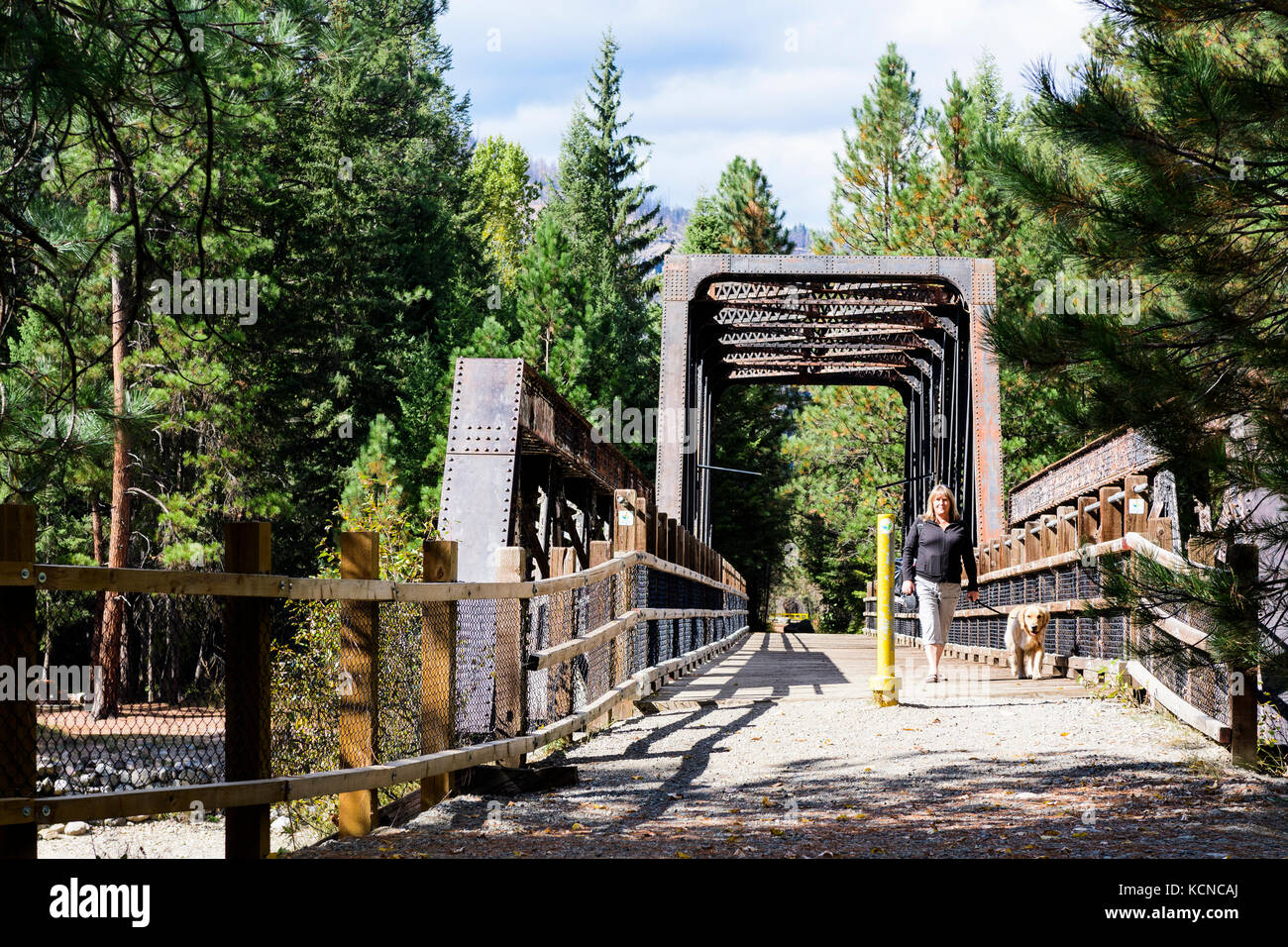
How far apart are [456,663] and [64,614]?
2268 centimetres

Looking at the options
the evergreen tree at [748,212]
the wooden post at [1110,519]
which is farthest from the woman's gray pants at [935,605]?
the evergreen tree at [748,212]

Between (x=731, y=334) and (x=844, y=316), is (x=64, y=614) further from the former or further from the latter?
(x=844, y=316)

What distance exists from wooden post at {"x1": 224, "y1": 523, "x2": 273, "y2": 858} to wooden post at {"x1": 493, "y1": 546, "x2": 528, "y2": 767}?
1929mm

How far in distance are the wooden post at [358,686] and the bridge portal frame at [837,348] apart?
11.3m

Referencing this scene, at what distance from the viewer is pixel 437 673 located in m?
5.68

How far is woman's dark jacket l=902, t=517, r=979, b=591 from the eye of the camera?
10.4 meters

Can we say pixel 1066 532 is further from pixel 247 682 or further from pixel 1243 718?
pixel 247 682

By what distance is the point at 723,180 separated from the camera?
5669 cm

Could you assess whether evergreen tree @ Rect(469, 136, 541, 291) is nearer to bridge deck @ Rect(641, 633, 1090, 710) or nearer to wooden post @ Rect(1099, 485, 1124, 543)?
bridge deck @ Rect(641, 633, 1090, 710)

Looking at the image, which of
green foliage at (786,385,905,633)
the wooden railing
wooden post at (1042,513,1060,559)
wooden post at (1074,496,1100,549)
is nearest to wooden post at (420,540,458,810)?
the wooden railing

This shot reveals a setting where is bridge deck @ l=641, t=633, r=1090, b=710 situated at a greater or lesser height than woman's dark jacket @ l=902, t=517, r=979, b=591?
lesser

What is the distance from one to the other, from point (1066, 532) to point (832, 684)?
2467 mm

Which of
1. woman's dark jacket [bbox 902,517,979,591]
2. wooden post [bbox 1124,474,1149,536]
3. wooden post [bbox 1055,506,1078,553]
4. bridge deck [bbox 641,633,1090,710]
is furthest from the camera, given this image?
wooden post [bbox 1055,506,1078,553]
